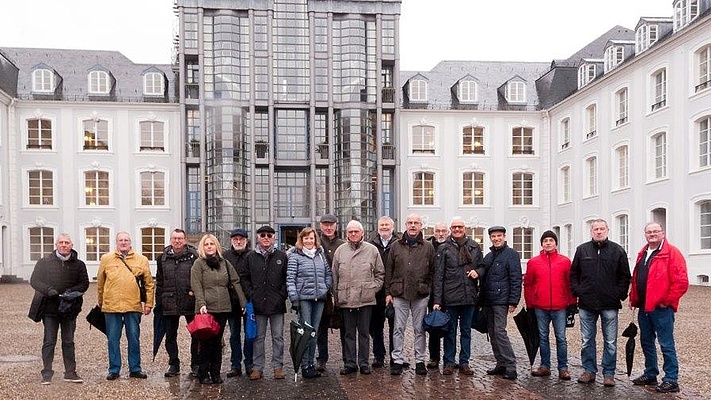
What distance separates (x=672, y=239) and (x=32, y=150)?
29571 mm

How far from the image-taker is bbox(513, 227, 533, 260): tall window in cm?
3581

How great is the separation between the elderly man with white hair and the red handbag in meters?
1.64

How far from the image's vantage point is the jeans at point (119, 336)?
27.0 ft

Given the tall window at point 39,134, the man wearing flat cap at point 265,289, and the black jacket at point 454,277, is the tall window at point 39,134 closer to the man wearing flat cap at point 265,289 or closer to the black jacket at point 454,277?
the man wearing flat cap at point 265,289

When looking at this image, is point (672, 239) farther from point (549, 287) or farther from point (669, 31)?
point (549, 287)

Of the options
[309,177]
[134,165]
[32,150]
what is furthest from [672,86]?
[32,150]

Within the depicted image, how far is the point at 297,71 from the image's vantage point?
32.9 meters

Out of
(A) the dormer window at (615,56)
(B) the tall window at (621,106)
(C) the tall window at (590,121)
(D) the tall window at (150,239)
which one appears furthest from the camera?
(D) the tall window at (150,239)

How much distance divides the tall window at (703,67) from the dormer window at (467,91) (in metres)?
13.6

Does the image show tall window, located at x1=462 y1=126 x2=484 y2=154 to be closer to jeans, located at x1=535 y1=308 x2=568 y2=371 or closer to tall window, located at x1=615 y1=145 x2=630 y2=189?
tall window, located at x1=615 y1=145 x2=630 y2=189

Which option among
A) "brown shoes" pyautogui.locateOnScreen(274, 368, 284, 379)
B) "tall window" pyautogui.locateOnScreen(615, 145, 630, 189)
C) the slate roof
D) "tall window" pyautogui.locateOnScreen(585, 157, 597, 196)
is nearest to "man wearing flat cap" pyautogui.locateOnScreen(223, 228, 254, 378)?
"brown shoes" pyautogui.locateOnScreen(274, 368, 284, 379)

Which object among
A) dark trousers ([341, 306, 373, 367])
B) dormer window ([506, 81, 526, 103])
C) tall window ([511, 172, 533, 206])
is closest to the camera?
dark trousers ([341, 306, 373, 367])

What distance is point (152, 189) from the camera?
111 feet

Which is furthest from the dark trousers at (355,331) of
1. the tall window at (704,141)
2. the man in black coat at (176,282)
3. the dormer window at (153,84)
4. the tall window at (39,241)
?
the dormer window at (153,84)
